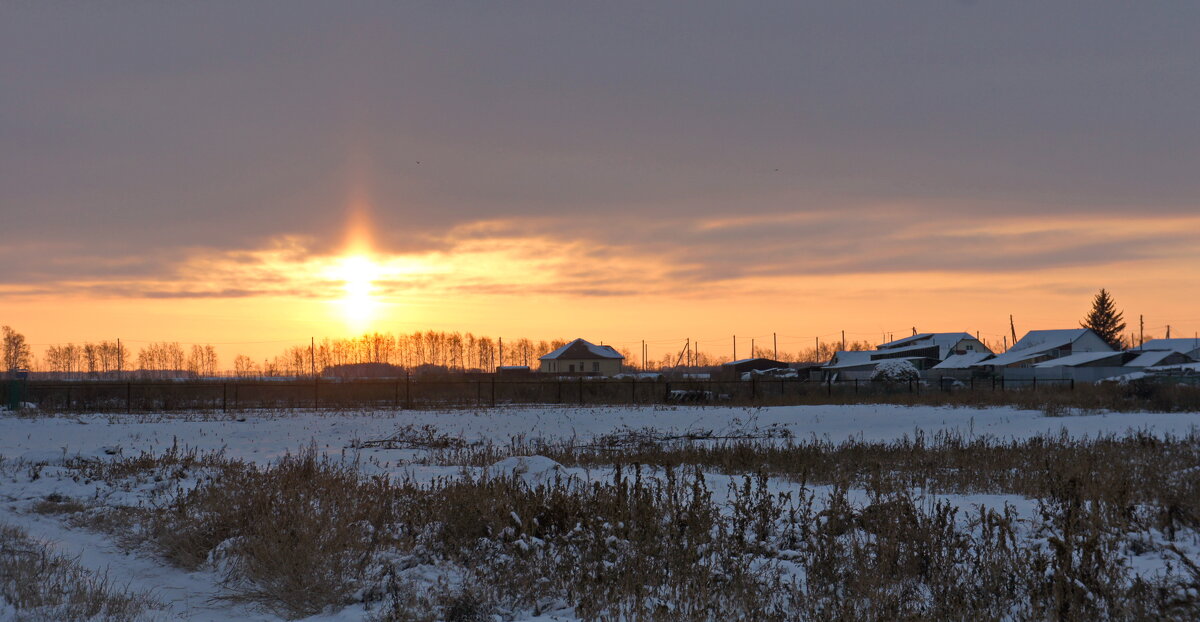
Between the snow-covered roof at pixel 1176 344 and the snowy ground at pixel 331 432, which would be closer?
the snowy ground at pixel 331 432

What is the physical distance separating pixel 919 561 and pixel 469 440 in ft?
59.6

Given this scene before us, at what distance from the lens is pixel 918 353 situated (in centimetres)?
9538

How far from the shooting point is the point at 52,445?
2128cm

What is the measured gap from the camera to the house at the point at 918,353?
87.5 metres

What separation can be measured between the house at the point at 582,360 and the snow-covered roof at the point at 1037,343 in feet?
183

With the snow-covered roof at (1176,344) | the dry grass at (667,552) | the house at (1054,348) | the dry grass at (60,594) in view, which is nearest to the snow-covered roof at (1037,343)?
the house at (1054,348)

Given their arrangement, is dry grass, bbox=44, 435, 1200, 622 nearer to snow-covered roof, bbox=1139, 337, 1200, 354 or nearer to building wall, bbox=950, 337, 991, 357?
snow-covered roof, bbox=1139, 337, 1200, 354

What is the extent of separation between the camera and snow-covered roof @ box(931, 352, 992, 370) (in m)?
75.4

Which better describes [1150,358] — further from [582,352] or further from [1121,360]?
[582,352]

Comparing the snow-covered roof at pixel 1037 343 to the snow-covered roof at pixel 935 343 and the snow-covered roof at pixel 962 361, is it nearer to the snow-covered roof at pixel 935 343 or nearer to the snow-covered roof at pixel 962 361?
the snow-covered roof at pixel 962 361

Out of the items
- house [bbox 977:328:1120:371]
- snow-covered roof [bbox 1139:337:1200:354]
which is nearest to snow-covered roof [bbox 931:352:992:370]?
house [bbox 977:328:1120:371]

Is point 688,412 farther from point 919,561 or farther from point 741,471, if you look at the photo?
point 919,561

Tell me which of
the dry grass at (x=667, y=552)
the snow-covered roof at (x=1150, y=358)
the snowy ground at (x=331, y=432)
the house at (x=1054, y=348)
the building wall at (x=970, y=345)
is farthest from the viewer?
the building wall at (x=970, y=345)

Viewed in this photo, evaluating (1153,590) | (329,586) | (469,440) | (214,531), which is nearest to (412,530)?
(329,586)
